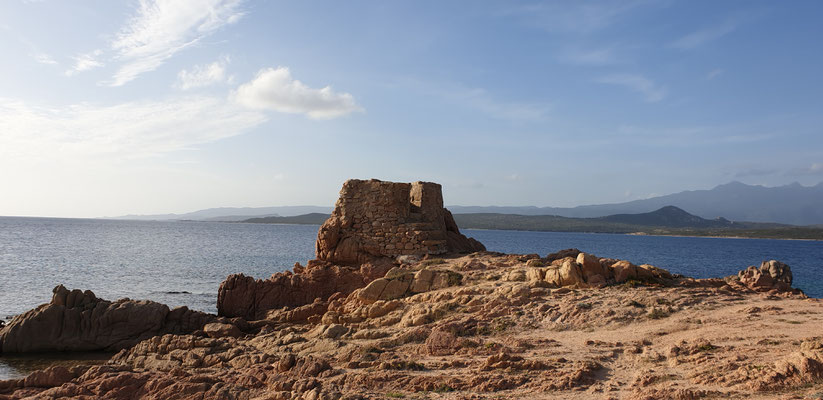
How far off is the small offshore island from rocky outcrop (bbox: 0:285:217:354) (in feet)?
0.14

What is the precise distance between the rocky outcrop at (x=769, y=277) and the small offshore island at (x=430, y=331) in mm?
62

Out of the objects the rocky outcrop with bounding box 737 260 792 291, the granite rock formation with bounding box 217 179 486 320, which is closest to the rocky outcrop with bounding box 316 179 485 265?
the granite rock formation with bounding box 217 179 486 320

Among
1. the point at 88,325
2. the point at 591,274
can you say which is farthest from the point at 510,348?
the point at 88,325

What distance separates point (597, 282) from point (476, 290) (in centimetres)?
317

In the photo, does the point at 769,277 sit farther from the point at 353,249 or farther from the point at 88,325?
the point at 88,325

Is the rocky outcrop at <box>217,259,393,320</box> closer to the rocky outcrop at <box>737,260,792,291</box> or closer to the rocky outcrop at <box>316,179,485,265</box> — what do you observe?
the rocky outcrop at <box>316,179,485,265</box>

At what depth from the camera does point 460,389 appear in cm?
858

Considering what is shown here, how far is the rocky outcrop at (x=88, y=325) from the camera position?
1606cm

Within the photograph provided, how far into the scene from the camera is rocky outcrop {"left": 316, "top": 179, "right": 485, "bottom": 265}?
18328mm

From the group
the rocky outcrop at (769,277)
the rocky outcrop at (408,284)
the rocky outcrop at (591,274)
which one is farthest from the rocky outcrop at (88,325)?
the rocky outcrop at (769,277)

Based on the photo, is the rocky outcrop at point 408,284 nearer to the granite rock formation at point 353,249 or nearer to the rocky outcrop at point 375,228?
the granite rock formation at point 353,249

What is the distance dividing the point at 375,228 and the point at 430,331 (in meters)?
7.17

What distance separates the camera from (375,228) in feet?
60.9

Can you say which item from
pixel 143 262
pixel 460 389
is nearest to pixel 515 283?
pixel 460 389
